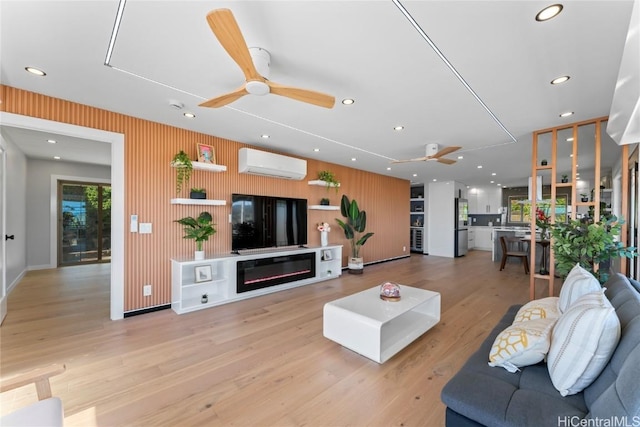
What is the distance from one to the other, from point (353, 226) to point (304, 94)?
4.43 metres

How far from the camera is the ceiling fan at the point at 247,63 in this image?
1458mm

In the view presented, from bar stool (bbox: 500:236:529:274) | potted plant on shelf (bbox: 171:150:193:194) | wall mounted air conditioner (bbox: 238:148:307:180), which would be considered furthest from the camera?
bar stool (bbox: 500:236:529:274)

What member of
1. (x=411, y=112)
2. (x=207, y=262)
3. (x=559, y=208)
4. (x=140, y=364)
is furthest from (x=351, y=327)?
(x=559, y=208)

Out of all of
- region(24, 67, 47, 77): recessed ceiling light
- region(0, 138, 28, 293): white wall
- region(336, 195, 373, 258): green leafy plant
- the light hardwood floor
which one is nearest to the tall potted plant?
region(336, 195, 373, 258): green leafy plant

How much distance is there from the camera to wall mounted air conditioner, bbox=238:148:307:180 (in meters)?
4.22

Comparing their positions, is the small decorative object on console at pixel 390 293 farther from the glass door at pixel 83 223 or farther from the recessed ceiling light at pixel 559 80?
the glass door at pixel 83 223

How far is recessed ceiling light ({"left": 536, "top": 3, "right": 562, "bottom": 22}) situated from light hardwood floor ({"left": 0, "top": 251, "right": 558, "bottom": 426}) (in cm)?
259

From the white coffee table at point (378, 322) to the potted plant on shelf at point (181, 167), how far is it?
2.65 metres

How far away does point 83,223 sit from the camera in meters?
6.76

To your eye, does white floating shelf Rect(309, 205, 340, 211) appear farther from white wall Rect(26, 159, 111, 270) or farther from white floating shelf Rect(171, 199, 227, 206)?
white wall Rect(26, 159, 111, 270)

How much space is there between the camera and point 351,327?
2469 mm

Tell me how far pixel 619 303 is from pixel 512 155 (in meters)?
4.33

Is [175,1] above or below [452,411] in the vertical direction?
above

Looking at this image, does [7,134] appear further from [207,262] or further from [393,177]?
[393,177]
